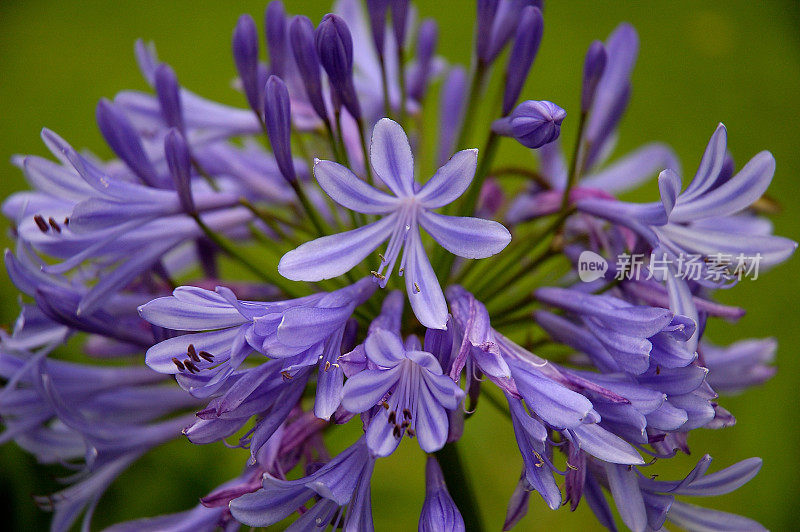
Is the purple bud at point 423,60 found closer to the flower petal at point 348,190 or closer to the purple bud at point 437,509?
the flower petal at point 348,190

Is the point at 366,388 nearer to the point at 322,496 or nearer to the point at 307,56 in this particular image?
the point at 322,496

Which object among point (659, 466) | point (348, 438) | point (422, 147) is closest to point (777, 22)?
point (659, 466)

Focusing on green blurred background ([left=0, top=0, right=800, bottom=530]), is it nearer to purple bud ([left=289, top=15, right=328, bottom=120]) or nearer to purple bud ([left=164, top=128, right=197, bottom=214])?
purple bud ([left=164, top=128, right=197, bottom=214])

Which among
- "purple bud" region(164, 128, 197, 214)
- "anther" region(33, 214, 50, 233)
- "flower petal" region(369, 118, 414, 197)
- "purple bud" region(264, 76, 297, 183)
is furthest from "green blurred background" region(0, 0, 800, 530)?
"flower petal" region(369, 118, 414, 197)

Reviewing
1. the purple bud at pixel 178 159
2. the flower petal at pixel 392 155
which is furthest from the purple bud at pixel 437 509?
the purple bud at pixel 178 159

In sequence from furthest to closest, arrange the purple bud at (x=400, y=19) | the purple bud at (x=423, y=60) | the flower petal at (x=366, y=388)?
the purple bud at (x=423, y=60) → the purple bud at (x=400, y=19) → the flower petal at (x=366, y=388)

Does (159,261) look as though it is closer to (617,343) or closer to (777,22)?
(617,343)

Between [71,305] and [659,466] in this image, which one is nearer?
[71,305]
